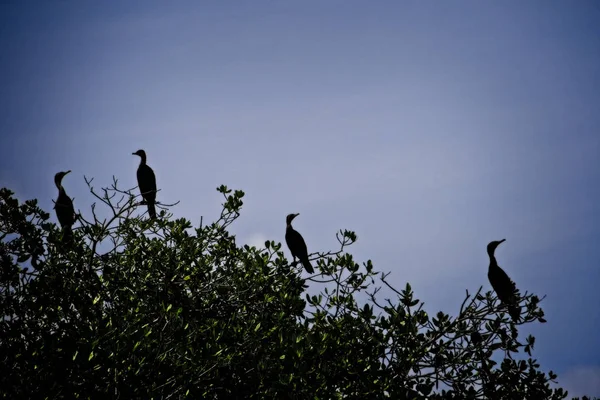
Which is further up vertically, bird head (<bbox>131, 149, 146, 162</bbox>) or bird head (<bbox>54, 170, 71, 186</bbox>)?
bird head (<bbox>131, 149, 146, 162</bbox>)

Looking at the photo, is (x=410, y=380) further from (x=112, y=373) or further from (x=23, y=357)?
(x=23, y=357)

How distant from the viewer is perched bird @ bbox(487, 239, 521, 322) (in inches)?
230

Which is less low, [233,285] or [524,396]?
[233,285]

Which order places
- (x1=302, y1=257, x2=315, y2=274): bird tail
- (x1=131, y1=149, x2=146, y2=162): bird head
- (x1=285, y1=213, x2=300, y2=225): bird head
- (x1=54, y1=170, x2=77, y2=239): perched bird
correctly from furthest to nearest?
(x1=131, y1=149, x2=146, y2=162): bird head < (x1=285, y1=213, x2=300, y2=225): bird head < (x1=54, y1=170, x2=77, y2=239): perched bird < (x1=302, y1=257, x2=315, y2=274): bird tail

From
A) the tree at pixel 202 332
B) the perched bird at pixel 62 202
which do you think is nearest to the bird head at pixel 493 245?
the tree at pixel 202 332

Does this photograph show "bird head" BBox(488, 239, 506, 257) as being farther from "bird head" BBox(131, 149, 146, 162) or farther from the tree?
"bird head" BBox(131, 149, 146, 162)

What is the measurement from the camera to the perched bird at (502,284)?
5848 millimetres

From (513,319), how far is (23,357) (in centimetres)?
507

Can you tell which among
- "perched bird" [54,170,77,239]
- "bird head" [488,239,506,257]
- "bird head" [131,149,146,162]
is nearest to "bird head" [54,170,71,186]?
"perched bird" [54,170,77,239]

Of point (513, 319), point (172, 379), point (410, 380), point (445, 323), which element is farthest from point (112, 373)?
point (513, 319)

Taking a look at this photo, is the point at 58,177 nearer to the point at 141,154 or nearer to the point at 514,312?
the point at 141,154

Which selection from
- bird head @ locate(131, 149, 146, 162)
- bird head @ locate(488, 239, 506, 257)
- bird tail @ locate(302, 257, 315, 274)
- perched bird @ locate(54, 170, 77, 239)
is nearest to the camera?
bird tail @ locate(302, 257, 315, 274)

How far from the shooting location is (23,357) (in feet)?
14.4

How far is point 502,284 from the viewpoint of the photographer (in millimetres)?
7379
